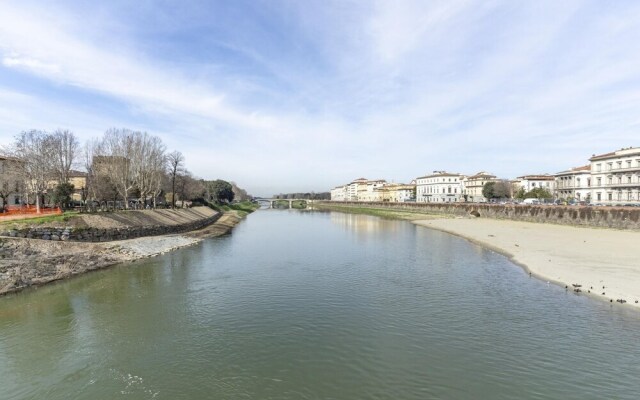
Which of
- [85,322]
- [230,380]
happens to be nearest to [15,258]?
[85,322]

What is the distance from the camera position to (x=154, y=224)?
45.0 metres

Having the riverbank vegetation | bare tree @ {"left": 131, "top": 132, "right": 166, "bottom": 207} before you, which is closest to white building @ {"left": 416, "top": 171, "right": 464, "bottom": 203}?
the riverbank vegetation

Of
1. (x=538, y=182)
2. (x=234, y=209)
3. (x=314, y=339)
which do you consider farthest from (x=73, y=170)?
(x=538, y=182)

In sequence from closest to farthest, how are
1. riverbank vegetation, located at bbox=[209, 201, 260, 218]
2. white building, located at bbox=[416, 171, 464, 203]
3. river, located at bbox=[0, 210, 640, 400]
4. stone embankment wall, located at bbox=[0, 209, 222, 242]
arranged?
1. river, located at bbox=[0, 210, 640, 400]
2. stone embankment wall, located at bbox=[0, 209, 222, 242]
3. riverbank vegetation, located at bbox=[209, 201, 260, 218]
4. white building, located at bbox=[416, 171, 464, 203]

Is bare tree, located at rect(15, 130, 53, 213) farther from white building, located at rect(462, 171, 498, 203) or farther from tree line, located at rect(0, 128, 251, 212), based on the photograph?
white building, located at rect(462, 171, 498, 203)

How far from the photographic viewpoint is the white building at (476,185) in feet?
444

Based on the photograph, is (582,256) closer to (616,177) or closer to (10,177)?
(10,177)

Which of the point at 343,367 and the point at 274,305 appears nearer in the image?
the point at 343,367

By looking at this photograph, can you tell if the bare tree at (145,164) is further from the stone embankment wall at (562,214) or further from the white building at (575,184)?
the white building at (575,184)

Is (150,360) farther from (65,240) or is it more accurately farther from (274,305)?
(65,240)

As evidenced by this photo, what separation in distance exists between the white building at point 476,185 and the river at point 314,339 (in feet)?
396

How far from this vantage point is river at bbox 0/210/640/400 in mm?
11023

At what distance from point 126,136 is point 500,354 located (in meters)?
55.4

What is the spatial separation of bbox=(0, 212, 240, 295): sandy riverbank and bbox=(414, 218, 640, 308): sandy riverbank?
111 ft
